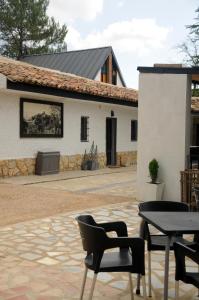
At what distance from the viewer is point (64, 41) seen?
114 ft

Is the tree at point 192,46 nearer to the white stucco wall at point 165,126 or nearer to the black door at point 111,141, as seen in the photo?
the black door at point 111,141

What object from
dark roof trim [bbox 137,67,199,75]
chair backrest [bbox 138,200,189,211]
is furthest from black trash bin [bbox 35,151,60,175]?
chair backrest [bbox 138,200,189,211]

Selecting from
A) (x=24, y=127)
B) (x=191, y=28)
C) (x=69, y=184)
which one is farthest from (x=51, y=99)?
(x=191, y=28)

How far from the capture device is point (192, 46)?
27141 mm

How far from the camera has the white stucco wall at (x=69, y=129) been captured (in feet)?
43.6

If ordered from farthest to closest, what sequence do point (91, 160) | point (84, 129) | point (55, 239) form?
point (84, 129)
point (91, 160)
point (55, 239)

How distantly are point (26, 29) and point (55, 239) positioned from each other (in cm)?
2918

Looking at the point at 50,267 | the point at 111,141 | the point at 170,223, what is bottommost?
the point at 50,267

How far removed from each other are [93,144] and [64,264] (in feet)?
42.3

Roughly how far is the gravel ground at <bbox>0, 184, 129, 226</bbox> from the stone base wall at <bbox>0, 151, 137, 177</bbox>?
87.2 inches

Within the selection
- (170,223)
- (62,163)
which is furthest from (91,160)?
(170,223)

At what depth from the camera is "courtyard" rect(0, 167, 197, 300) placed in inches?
159

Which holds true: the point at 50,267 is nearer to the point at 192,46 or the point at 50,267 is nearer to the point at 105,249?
the point at 105,249

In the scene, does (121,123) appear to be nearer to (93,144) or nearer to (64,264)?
(93,144)
